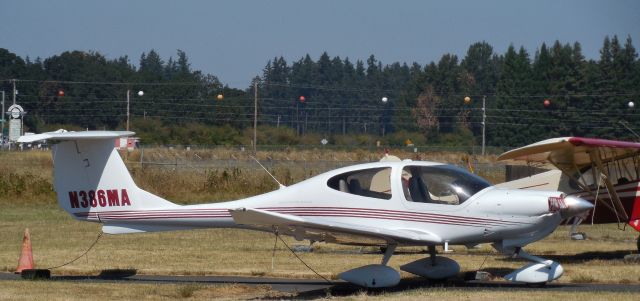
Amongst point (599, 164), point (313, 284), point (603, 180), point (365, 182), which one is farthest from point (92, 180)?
point (603, 180)

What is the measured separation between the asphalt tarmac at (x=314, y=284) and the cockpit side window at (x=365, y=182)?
4.16 ft

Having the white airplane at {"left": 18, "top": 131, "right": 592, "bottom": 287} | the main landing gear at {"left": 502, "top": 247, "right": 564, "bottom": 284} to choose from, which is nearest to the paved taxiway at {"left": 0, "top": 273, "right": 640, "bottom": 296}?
the main landing gear at {"left": 502, "top": 247, "right": 564, "bottom": 284}

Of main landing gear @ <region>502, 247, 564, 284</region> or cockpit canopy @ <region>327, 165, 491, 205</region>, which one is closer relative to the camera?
main landing gear @ <region>502, 247, 564, 284</region>

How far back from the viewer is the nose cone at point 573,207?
1229cm

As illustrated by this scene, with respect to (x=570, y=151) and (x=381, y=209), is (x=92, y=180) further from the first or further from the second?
(x=570, y=151)

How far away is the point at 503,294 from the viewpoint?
1183 centimetres

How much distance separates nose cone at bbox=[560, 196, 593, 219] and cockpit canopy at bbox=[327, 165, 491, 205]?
3.52 ft

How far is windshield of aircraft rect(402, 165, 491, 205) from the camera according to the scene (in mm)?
12688

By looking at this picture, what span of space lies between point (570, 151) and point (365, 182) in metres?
4.24

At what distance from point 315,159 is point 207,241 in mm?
26806

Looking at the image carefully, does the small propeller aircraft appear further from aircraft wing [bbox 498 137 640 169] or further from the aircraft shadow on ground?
the aircraft shadow on ground

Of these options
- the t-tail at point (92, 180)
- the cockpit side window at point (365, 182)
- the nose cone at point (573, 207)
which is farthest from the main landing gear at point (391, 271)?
the t-tail at point (92, 180)

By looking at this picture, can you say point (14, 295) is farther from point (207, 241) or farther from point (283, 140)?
point (283, 140)

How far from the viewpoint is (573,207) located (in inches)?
484
